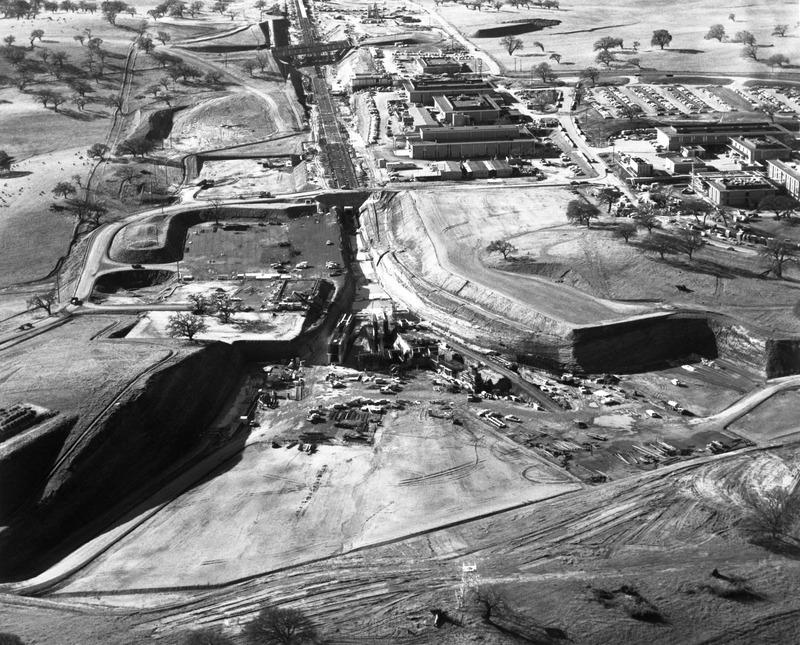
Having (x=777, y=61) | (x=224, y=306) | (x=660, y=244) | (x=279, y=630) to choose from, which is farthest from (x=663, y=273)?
(x=777, y=61)

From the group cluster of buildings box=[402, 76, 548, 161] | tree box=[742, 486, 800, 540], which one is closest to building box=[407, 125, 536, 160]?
cluster of buildings box=[402, 76, 548, 161]

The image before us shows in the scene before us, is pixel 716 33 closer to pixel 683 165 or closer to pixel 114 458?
pixel 683 165

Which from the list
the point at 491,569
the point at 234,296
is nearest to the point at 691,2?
the point at 234,296

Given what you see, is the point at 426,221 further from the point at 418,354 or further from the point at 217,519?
A: the point at 217,519

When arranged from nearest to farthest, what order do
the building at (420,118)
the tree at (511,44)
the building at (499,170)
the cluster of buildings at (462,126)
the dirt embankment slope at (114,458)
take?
the dirt embankment slope at (114,458), the building at (499,170), the cluster of buildings at (462,126), the building at (420,118), the tree at (511,44)

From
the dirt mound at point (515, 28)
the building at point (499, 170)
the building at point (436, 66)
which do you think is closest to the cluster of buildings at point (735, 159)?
the building at point (499, 170)

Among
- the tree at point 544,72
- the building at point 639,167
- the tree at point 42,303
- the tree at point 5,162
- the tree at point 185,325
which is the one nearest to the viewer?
the tree at point 185,325

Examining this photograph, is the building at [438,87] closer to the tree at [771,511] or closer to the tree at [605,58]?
the tree at [605,58]
